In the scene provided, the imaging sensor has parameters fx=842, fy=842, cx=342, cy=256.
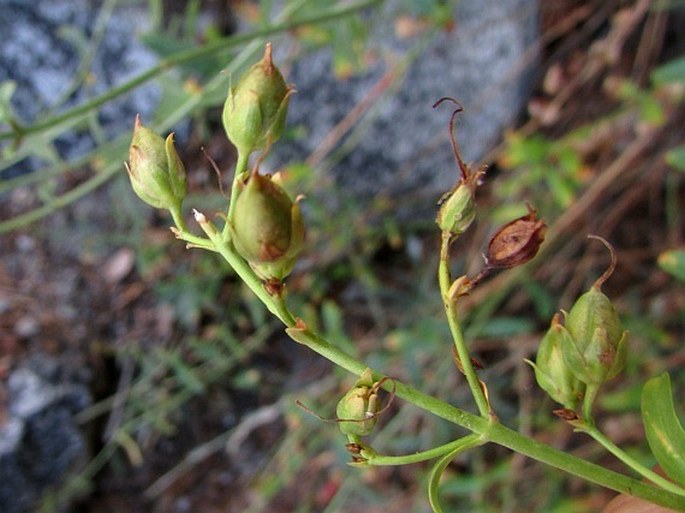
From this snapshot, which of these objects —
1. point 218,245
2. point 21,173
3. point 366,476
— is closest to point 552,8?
point 366,476

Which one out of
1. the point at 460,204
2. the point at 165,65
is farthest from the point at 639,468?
the point at 165,65

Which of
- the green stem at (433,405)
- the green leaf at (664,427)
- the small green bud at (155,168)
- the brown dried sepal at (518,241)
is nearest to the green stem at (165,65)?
the small green bud at (155,168)

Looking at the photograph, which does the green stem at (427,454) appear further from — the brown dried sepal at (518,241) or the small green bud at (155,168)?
the small green bud at (155,168)

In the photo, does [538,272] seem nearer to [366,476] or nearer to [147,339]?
[366,476]

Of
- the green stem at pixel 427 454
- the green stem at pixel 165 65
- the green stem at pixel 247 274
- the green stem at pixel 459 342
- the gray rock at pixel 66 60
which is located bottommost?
the green stem at pixel 427 454

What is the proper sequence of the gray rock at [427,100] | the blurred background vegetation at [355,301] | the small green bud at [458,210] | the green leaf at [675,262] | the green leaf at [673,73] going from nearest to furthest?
1. the small green bud at [458,210]
2. the green leaf at [675,262]
3. the green leaf at [673,73]
4. the blurred background vegetation at [355,301]
5. the gray rock at [427,100]

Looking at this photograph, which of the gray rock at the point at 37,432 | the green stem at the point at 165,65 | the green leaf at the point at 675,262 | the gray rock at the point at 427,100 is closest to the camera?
the green stem at the point at 165,65

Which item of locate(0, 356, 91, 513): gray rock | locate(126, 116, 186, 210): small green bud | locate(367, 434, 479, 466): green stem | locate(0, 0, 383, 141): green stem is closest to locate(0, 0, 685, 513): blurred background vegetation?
locate(0, 356, 91, 513): gray rock
